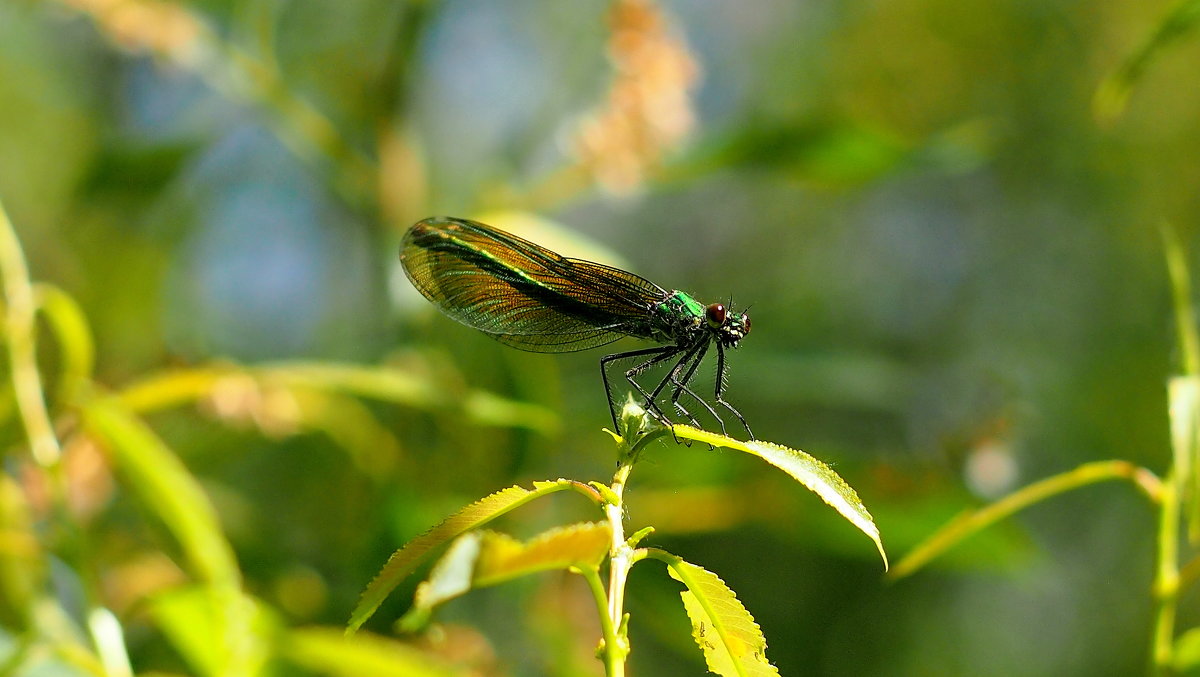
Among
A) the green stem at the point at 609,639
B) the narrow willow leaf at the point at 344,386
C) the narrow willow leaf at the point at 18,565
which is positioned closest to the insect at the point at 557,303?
the narrow willow leaf at the point at 344,386

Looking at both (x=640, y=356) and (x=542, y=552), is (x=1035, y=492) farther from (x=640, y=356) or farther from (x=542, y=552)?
(x=640, y=356)

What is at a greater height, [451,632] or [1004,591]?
[1004,591]

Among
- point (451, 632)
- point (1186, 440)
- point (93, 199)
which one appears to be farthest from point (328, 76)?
point (1186, 440)

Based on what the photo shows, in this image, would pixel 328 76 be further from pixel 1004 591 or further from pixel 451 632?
pixel 1004 591

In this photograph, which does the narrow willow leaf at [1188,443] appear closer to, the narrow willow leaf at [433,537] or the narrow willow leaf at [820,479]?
the narrow willow leaf at [820,479]

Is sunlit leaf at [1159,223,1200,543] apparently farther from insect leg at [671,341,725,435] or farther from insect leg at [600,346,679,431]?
insect leg at [600,346,679,431]

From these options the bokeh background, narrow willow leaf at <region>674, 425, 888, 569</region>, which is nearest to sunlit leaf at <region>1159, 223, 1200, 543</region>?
the bokeh background
